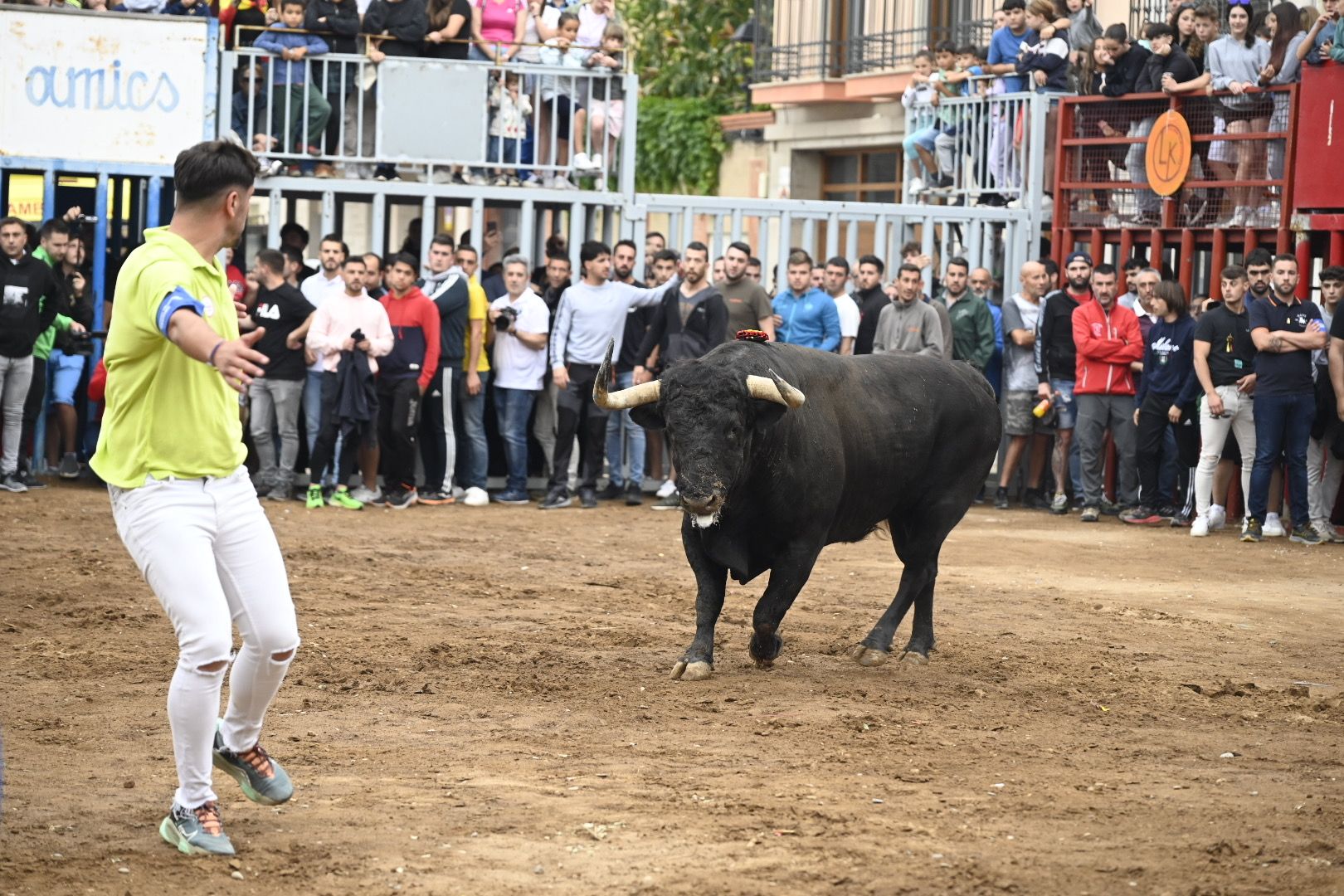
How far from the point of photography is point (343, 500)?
1455cm

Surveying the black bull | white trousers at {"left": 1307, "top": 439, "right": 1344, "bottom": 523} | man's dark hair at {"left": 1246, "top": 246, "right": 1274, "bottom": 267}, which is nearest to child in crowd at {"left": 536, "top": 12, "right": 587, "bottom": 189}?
man's dark hair at {"left": 1246, "top": 246, "right": 1274, "bottom": 267}

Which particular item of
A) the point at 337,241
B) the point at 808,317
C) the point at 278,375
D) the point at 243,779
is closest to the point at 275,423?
the point at 278,375

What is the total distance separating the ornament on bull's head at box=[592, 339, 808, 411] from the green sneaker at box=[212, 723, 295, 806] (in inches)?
105

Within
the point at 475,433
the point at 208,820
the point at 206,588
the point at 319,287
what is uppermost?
A: the point at 319,287

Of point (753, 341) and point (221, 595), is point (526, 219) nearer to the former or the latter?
point (753, 341)

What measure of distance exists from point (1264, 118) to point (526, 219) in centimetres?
625

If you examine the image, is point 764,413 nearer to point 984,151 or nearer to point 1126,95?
point 1126,95

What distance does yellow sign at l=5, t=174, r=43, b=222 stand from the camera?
19719mm

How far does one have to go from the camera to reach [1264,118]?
1514 cm

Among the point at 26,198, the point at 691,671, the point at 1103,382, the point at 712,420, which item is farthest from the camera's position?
the point at 26,198

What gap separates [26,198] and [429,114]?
7.25m

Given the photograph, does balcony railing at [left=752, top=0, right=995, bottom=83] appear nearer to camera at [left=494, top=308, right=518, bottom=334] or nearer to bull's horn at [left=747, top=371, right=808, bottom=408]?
camera at [left=494, top=308, right=518, bottom=334]

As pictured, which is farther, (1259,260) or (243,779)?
(1259,260)

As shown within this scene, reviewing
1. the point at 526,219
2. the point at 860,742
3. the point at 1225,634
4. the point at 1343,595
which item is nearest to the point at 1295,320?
the point at 1343,595
